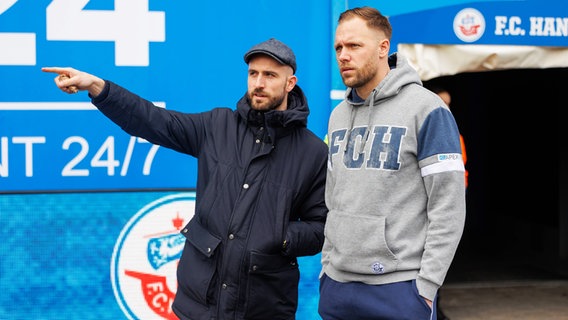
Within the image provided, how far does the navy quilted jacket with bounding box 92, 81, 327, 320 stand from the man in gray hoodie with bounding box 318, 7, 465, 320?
240 millimetres

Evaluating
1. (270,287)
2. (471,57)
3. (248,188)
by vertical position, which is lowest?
(270,287)

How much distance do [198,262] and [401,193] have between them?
0.81m

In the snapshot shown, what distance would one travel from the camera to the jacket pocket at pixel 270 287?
2.32 metres

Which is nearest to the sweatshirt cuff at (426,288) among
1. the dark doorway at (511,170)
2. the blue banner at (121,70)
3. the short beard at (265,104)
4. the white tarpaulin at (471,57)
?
the short beard at (265,104)

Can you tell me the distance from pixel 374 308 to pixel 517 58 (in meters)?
2.57

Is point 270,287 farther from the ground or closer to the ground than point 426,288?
closer to the ground

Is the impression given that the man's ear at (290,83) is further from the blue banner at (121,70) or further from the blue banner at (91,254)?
the blue banner at (91,254)

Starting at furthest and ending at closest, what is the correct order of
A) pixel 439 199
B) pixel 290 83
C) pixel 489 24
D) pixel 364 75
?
pixel 489 24
pixel 290 83
pixel 364 75
pixel 439 199

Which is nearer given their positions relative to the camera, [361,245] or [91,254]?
[361,245]

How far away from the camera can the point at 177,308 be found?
2428mm

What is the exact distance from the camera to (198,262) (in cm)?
238

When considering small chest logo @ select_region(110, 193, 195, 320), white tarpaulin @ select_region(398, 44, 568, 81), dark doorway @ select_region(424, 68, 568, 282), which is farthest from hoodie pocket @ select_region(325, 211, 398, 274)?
dark doorway @ select_region(424, 68, 568, 282)

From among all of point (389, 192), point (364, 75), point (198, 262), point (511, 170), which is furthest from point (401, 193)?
point (511, 170)

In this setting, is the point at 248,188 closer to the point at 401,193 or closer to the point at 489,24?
the point at 401,193
